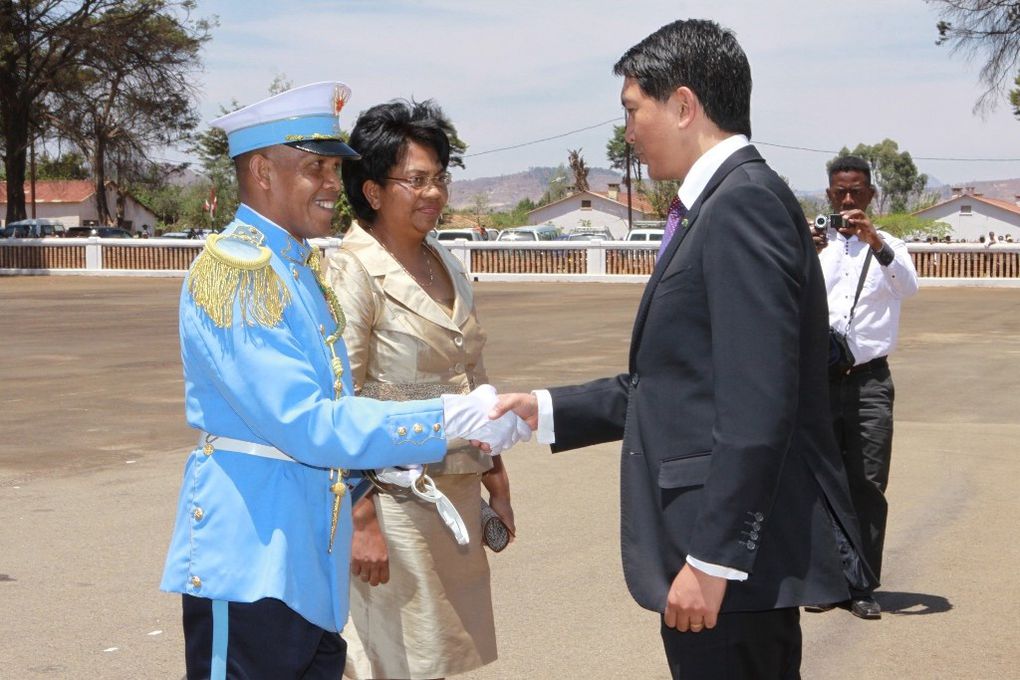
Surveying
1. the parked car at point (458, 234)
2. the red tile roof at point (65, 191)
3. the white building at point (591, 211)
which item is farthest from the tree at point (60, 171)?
the parked car at point (458, 234)

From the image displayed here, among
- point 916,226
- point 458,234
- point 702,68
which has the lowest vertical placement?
point 702,68

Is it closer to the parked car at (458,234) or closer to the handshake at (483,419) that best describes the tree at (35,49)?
the parked car at (458,234)

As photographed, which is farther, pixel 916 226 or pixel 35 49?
pixel 916 226

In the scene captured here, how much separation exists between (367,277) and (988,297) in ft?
98.7

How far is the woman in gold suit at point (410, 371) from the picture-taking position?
12.2 feet

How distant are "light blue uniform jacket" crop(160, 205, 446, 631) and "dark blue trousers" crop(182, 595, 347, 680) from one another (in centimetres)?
5

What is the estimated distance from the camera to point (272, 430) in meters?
2.76

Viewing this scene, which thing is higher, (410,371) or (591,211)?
(591,211)

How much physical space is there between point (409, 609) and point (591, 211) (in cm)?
12109

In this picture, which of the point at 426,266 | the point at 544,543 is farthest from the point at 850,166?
the point at 426,266

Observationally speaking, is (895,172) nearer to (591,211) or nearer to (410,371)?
(591,211)

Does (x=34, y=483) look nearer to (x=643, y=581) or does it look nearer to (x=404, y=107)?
(x=404, y=107)

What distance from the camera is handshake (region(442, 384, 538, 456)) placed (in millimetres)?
3080

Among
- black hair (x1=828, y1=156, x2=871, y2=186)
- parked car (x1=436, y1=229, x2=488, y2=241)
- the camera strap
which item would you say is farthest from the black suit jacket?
parked car (x1=436, y1=229, x2=488, y2=241)
